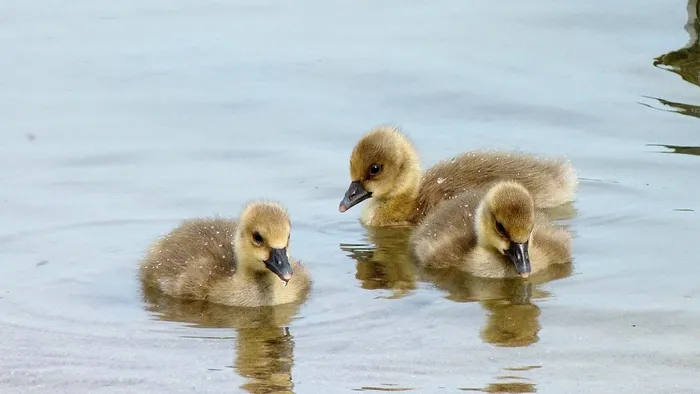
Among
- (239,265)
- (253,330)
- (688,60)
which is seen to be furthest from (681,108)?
(253,330)

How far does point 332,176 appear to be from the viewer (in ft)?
27.3

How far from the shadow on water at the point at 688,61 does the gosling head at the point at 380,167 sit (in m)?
2.13

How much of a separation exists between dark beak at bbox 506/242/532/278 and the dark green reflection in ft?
9.44

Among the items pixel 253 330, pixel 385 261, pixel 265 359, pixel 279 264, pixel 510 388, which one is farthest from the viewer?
pixel 385 261

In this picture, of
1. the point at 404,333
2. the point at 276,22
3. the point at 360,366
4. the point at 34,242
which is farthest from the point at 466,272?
the point at 276,22

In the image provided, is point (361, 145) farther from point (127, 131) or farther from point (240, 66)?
point (240, 66)

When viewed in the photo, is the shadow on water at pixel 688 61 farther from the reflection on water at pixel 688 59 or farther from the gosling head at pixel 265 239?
the gosling head at pixel 265 239

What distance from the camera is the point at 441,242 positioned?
6957 mm

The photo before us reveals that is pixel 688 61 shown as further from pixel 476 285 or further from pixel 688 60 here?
pixel 476 285

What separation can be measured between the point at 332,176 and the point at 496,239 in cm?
179

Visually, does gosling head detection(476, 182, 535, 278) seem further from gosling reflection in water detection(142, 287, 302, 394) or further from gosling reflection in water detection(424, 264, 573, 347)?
gosling reflection in water detection(142, 287, 302, 394)

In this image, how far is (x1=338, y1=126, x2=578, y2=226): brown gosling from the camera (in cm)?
787

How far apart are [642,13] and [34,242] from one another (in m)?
5.83

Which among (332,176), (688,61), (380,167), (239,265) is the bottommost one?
(239,265)
